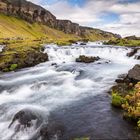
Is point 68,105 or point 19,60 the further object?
point 19,60

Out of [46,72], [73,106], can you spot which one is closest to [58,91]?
[73,106]

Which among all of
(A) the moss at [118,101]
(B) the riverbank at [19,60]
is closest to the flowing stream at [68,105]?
(A) the moss at [118,101]

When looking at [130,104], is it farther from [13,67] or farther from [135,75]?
[13,67]

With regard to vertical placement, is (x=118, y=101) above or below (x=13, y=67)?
above

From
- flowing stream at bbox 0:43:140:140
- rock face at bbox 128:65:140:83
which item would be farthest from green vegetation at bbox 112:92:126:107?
rock face at bbox 128:65:140:83

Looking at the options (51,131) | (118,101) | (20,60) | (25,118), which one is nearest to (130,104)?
(118,101)

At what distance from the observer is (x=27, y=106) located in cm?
2677

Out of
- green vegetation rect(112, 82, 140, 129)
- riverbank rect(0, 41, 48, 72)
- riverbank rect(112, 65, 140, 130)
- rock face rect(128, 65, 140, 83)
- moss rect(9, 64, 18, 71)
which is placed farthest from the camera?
riverbank rect(0, 41, 48, 72)

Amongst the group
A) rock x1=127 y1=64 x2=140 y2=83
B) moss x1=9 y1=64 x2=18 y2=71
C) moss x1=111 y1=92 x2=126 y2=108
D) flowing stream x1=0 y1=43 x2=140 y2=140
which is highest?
rock x1=127 y1=64 x2=140 y2=83

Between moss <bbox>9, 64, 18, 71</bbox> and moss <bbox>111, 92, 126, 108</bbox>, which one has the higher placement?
moss <bbox>111, 92, 126, 108</bbox>

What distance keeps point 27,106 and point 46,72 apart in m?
21.3

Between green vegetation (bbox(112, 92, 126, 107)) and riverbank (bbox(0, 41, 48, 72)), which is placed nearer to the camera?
green vegetation (bbox(112, 92, 126, 107))

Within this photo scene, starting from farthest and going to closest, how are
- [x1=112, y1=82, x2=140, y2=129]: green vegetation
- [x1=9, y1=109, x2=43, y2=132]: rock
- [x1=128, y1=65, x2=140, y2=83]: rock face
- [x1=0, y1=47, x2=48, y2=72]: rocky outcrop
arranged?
→ [x1=0, y1=47, x2=48, y2=72]: rocky outcrop < [x1=128, y1=65, x2=140, y2=83]: rock face < [x1=112, y1=82, x2=140, y2=129]: green vegetation < [x1=9, y1=109, x2=43, y2=132]: rock

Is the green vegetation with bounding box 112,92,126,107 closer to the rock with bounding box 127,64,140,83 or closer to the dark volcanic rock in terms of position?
the rock with bounding box 127,64,140,83
